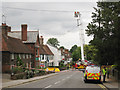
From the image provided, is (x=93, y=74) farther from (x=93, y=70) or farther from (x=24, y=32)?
(x=24, y=32)

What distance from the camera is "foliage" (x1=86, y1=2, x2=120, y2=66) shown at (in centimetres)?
1856

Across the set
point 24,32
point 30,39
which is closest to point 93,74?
point 30,39

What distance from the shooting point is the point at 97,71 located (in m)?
20.9

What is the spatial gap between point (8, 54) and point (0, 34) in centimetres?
393

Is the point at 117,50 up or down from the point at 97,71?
up

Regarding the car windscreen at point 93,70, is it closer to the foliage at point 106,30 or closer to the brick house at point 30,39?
the foliage at point 106,30

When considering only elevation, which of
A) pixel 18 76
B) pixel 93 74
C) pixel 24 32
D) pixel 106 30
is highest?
pixel 24 32

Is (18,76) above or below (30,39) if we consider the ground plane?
below

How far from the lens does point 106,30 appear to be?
818 inches

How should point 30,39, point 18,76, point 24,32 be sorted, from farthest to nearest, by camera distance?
point 30,39, point 24,32, point 18,76

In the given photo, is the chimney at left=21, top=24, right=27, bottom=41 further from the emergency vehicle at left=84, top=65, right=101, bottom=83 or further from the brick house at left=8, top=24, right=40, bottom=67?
the emergency vehicle at left=84, top=65, right=101, bottom=83

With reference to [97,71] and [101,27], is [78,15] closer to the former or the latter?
[101,27]

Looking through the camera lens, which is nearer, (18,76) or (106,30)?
(106,30)

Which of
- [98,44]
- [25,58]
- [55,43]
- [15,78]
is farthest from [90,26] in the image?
[55,43]
